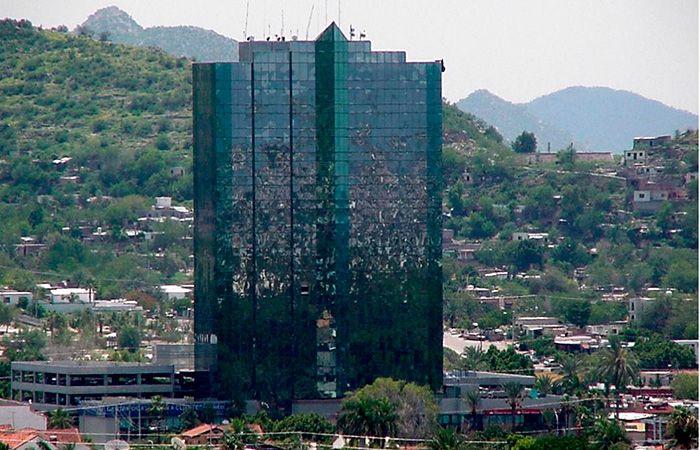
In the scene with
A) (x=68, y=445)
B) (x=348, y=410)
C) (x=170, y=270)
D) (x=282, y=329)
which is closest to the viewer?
(x=68, y=445)

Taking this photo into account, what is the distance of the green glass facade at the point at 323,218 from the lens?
71.9m

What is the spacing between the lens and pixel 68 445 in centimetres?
6109

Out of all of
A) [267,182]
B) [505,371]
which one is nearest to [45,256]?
[505,371]

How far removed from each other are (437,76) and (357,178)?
3.36 metres

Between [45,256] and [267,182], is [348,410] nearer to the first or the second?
[267,182]

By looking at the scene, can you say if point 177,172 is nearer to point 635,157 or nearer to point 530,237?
point 530,237

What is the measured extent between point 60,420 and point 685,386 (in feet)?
64.8

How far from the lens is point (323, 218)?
72375mm

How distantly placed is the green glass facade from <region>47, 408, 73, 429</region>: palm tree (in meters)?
4.53

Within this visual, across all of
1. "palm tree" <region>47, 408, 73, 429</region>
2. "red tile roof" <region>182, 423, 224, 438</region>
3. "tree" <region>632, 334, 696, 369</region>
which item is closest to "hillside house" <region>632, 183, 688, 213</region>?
"tree" <region>632, 334, 696, 369</region>

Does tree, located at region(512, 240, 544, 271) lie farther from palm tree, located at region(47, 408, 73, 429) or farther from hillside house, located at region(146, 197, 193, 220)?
palm tree, located at region(47, 408, 73, 429)

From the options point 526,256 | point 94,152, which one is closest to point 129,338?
point 526,256

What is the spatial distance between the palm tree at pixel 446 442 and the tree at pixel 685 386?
15.1 meters

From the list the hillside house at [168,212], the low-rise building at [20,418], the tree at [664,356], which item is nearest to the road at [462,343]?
the tree at [664,356]
